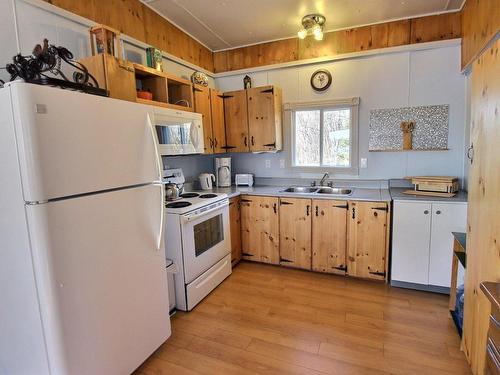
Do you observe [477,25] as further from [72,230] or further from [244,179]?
[72,230]

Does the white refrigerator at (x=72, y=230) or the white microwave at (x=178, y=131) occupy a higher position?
the white microwave at (x=178, y=131)

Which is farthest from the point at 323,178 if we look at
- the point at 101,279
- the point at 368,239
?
the point at 101,279

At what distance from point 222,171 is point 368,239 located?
1.94 meters

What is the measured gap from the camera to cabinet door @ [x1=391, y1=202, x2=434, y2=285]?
8.45ft

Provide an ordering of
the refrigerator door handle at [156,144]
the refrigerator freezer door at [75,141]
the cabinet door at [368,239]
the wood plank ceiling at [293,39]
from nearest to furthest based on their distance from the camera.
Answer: the refrigerator freezer door at [75,141] → the refrigerator door handle at [156,144] → the wood plank ceiling at [293,39] → the cabinet door at [368,239]

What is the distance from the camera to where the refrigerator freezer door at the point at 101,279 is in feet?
4.25

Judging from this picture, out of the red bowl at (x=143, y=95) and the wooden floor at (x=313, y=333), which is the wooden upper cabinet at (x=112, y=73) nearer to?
the red bowl at (x=143, y=95)

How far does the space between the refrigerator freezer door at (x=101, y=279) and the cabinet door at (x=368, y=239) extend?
74.4 inches

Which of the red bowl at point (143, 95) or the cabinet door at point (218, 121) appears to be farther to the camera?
the cabinet door at point (218, 121)

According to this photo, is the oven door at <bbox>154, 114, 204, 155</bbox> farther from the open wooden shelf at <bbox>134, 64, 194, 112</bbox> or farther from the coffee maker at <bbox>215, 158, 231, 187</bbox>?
the coffee maker at <bbox>215, 158, 231, 187</bbox>

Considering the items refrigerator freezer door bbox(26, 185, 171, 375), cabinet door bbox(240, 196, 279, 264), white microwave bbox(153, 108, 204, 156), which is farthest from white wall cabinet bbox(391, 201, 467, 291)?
refrigerator freezer door bbox(26, 185, 171, 375)

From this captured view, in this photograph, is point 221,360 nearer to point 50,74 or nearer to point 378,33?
point 50,74

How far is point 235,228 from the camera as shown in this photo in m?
3.33

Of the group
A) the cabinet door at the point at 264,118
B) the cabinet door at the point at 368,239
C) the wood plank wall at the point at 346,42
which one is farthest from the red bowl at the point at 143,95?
the cabinet door at the point at 368,239
